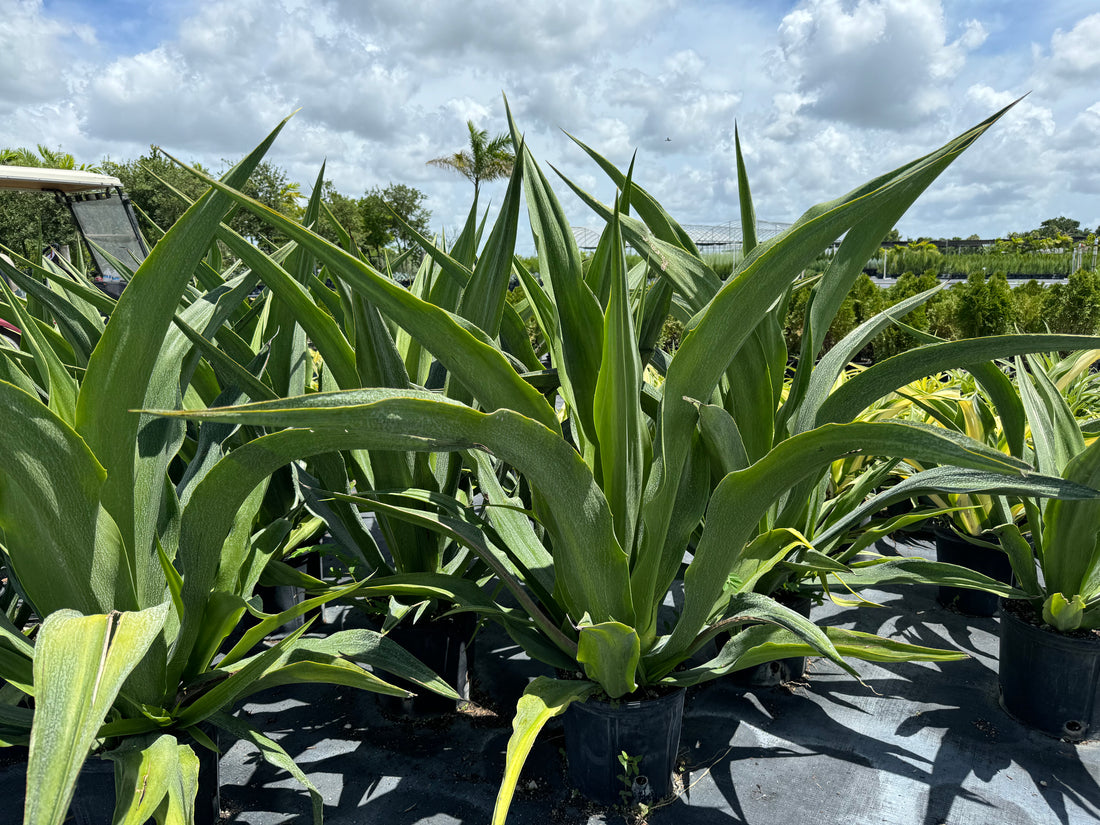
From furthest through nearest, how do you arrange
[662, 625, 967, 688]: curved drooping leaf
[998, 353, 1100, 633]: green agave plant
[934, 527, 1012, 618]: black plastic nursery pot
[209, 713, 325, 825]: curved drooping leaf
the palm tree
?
the palm tree → [934, 527, 1012, 618]: black plastic nursery pot → [998, 353, 1100, 633]: green agave plant → [662, 625, 967, 688]: curved drooping leaf → [209, 713, 325, 825]: curved drooping leaf

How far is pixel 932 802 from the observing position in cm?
124

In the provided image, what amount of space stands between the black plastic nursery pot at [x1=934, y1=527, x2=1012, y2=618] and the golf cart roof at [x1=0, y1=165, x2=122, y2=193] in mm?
6989

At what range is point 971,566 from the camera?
6.64 ft

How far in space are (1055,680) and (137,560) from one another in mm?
1757

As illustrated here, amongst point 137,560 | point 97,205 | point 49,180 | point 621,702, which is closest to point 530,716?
point 621,702

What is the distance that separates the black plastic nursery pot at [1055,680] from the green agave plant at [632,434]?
1.42 ft

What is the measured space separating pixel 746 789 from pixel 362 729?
814 mm

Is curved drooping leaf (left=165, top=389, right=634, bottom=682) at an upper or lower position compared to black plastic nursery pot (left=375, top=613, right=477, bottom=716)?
upper

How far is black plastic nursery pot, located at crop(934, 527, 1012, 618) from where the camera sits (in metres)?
1.92

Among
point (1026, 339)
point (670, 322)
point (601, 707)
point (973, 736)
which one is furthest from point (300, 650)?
point (670, 322)

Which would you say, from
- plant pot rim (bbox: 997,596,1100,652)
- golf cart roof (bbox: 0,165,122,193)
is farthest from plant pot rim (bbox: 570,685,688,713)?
golf cart roof (bbox: 0,165,122,193)

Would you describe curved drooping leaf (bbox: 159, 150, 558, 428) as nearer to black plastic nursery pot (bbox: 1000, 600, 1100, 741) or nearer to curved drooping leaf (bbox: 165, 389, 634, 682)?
curved drooping leaf (bbox: 165, 389, 634, 682)

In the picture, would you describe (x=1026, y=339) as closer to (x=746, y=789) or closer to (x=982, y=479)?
(x=982, y=479)

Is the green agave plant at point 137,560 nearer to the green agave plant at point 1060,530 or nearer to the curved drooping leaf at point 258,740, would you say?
the curved drooping leaf at point 258,740
